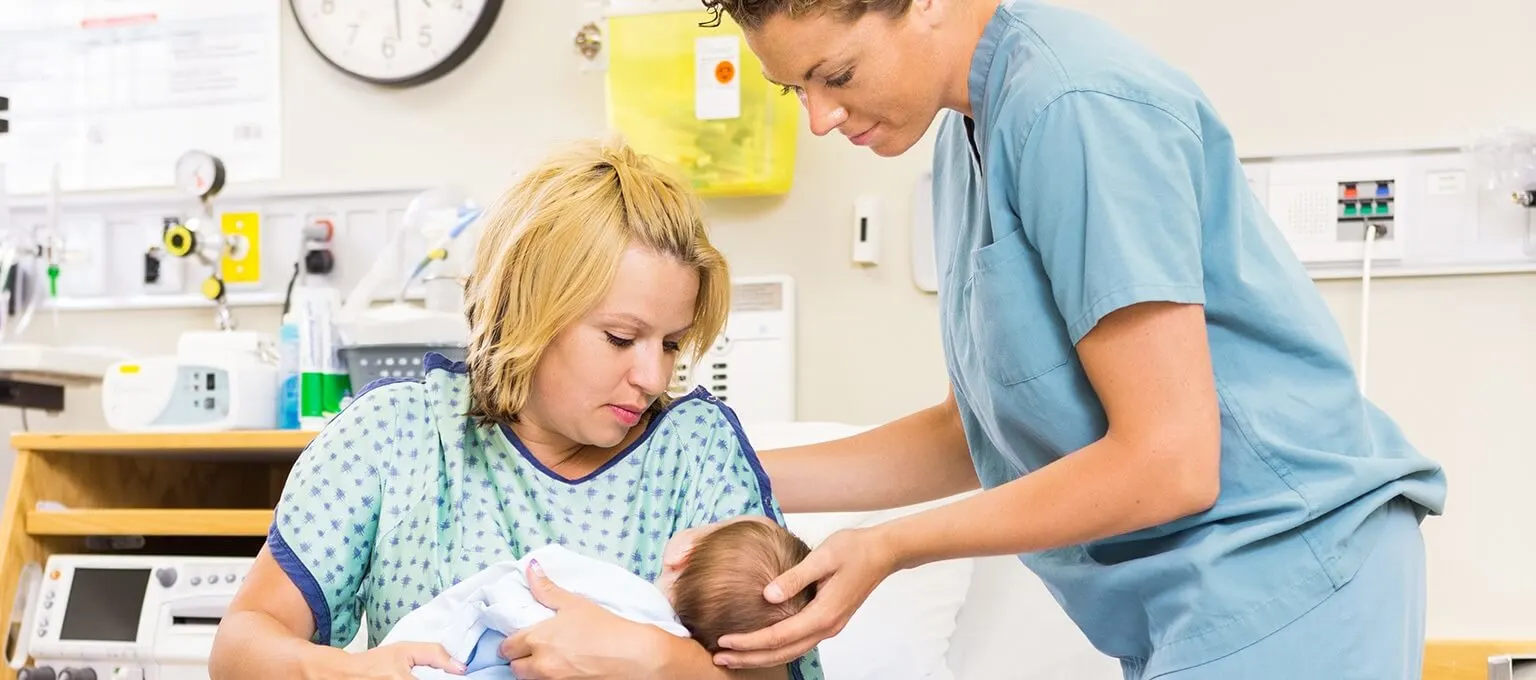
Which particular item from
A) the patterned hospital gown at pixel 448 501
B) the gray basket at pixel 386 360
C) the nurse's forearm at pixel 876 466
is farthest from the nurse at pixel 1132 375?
the gray basket at pixel 386 360

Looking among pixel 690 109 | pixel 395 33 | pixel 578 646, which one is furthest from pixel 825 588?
pixel 395 33

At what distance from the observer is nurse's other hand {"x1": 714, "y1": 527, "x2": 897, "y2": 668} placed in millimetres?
1113

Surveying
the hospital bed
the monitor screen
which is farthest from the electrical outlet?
the monitor screen

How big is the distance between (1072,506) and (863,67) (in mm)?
416

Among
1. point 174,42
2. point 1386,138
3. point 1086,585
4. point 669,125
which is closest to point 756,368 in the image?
point 669,125

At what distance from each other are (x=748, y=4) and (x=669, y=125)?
130 centimetres

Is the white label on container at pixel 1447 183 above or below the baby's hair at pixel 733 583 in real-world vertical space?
above

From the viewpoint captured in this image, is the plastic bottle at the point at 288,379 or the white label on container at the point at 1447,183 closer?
the white label on container at the point at 1447,183

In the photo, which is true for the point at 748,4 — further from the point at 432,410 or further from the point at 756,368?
the point at 756,368

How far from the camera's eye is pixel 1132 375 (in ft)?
3.48

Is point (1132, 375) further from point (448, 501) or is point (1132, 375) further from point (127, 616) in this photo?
point (127, 616)

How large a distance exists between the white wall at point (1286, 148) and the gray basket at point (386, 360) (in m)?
0.54

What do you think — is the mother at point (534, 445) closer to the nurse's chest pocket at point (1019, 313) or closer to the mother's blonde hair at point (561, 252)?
the mother's blonde hair at point (561, 252)

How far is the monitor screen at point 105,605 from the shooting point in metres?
2.21
